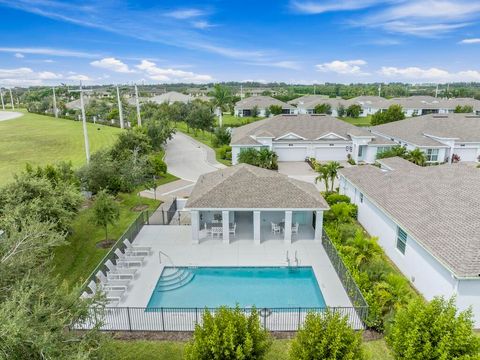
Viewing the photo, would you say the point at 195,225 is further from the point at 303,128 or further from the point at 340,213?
the point at 303,128

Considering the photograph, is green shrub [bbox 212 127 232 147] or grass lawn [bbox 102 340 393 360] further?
green shrub [bbox 212 127 232 147]

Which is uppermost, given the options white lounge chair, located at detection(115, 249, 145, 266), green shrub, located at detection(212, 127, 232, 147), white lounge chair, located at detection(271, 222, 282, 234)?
green shrub, located at detection(212, 127, 232, 147)

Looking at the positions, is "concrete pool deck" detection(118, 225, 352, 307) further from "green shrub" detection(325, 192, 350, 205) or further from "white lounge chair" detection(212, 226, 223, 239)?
"green shrub" detection(325, 192, 350, 205)

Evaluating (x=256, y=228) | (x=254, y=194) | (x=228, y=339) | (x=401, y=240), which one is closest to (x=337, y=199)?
(x=401, y=240)

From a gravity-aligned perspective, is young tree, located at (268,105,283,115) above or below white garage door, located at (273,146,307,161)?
above

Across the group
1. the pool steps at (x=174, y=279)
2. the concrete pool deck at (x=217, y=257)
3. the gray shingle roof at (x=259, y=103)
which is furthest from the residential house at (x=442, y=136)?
the gray shingle roof at (x=259, y=103)

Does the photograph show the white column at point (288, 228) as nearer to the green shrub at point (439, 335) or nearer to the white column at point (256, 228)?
the white column at point (256, 228)

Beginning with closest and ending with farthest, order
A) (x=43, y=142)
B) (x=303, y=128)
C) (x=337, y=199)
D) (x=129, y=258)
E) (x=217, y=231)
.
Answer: (x=129, y=258) → (x=217, y=231) → (x=337, y=199) → (x=303, y=128) → (x=43, y=142)

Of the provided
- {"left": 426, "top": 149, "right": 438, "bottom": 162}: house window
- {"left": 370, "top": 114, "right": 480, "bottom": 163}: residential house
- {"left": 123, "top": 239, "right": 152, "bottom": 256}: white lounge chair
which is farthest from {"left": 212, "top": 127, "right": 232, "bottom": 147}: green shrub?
{"left": 123, "top": 239, "right": 152, "bottom": 256}: white lounge chair
